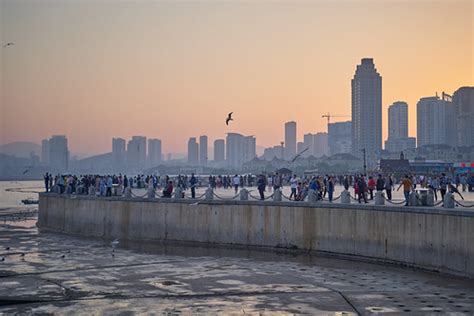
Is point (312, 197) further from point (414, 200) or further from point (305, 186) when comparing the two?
point (414, 200)

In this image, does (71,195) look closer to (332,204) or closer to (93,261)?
(93,261)

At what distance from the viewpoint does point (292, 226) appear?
33969 millimetres

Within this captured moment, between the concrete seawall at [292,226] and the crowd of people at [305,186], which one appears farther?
the crowd of people at [305,186]

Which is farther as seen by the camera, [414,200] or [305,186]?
[305,186]

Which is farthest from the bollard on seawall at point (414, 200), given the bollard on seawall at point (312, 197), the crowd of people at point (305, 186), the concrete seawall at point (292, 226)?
the bollard on seawall at point (312, 197)

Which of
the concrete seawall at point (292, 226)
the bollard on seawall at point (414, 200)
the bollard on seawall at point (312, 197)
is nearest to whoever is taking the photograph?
the concrete seawall at point (292, 226)

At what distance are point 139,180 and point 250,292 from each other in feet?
151

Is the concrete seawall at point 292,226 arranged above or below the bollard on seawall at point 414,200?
below

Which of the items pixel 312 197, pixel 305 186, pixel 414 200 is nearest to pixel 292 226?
pixel 312 197

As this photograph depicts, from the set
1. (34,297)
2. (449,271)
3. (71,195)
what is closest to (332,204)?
(449,271)

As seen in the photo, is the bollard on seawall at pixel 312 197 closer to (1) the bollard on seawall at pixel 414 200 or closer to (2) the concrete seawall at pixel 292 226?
(2) the concrete seawall at pixel 292 226

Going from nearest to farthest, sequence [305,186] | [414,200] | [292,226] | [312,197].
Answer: [414,200] → [312,197] → [292,226] → [305,186]

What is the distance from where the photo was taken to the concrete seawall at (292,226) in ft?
84.8

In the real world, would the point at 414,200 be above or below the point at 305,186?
below
